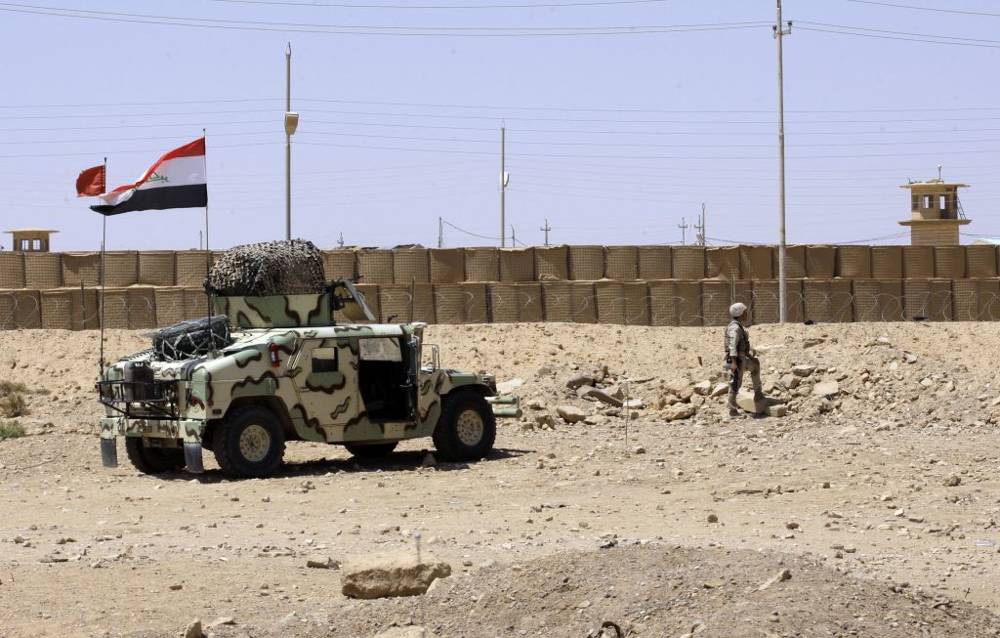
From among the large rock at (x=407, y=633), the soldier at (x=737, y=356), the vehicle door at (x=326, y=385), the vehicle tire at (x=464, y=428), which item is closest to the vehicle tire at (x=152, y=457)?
the vehicle door at (x=326, y=385)

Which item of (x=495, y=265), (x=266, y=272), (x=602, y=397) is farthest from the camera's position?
(x=495, y=265)

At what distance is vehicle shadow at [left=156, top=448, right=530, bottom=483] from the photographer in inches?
622

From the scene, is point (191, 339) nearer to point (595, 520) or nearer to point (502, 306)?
point (595, 520)

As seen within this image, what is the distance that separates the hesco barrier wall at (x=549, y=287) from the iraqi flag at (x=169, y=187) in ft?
36.9

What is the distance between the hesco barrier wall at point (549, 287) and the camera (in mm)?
29250

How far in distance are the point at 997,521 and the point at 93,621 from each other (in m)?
6.63

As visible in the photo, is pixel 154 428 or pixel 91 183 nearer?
pixel 154 428

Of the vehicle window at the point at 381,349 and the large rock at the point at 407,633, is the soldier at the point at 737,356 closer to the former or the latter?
the vehicle window at the point at 381,349

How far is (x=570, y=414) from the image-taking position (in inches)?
813

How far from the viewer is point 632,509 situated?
41.6ft

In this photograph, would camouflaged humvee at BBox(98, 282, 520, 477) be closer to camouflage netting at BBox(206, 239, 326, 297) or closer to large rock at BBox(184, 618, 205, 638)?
camouflage netting at BBox(206, 239, 326, 297)

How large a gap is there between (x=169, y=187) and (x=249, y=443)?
3.88 metres

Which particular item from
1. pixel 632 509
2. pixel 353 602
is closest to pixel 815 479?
pixel 632 509

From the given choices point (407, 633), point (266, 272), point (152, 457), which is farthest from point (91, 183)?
point (407, 633)
